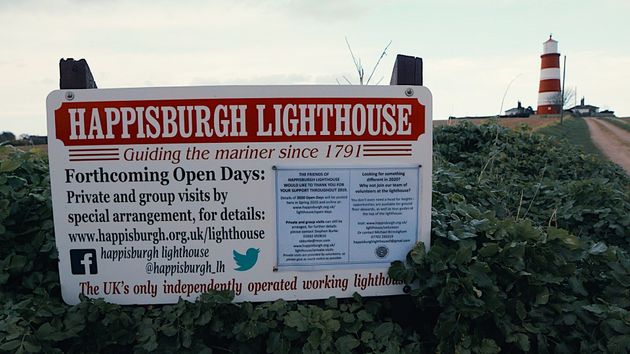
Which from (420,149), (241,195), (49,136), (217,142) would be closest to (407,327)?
(420,149)

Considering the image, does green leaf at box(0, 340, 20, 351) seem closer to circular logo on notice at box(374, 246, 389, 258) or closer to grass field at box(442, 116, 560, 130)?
circular logo on notice at box(374, 246, 389, 258)

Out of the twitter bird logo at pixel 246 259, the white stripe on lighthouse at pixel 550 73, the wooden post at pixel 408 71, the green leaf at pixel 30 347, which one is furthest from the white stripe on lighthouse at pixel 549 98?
the green leaf at pixel 30 347

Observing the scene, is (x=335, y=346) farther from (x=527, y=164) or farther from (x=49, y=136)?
(x=527, y=164)

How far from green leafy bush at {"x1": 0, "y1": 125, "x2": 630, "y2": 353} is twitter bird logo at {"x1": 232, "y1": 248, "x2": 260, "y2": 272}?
197mm

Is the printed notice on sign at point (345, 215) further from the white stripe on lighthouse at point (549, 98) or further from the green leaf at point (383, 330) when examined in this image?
the white stripe on lighthouse at point (549, 98)

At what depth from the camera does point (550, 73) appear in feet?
145

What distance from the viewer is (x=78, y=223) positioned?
2730 millimetres

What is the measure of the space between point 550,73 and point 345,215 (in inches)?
1849

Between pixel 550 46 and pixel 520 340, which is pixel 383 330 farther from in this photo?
pixel 550 46

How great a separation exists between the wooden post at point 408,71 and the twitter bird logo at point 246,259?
1.27 m

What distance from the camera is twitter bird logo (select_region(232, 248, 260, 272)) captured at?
2771 mm

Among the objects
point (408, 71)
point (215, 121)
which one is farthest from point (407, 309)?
point (215, 121)

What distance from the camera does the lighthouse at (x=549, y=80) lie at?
43.9 m

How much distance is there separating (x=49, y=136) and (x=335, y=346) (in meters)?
1.83
